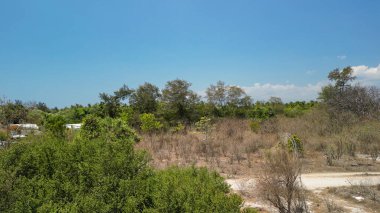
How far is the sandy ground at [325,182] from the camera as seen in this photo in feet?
27.2

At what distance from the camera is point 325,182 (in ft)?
33.1

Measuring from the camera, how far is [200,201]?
3.91 m

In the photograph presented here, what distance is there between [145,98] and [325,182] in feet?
57.2

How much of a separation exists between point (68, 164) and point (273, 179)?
4.39 metres

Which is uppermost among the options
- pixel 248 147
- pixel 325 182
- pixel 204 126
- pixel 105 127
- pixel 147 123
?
pixel 147 123

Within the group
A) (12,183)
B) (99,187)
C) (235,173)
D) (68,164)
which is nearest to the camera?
(99,187)

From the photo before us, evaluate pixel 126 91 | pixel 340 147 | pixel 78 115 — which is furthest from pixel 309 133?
pixel 78 115

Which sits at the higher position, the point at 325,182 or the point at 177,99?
the point at 177,99

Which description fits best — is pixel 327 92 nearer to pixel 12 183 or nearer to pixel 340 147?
pixel 340 147

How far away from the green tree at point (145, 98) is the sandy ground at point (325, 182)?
16.0m

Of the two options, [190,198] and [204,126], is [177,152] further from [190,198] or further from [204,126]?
[190,198]

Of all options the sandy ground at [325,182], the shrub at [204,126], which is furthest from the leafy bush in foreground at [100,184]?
the shrub at [204,126]

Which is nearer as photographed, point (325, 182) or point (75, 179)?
point (75, 179)

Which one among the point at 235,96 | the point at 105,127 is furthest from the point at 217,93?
the point at 105,127
